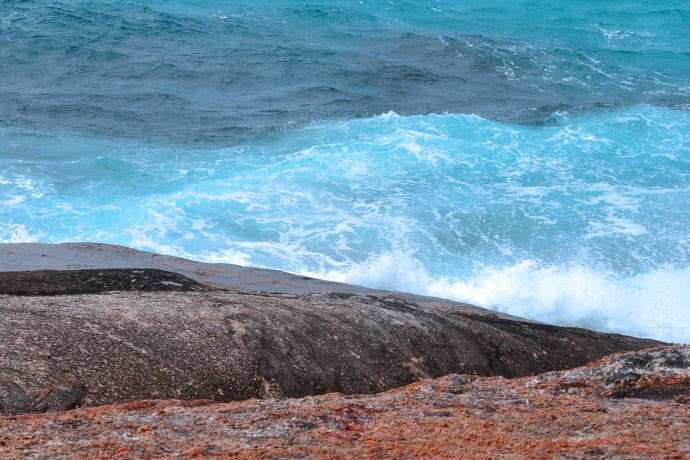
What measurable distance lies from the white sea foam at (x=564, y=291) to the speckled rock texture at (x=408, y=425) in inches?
231

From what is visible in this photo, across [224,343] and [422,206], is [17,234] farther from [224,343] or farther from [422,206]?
[224,343]

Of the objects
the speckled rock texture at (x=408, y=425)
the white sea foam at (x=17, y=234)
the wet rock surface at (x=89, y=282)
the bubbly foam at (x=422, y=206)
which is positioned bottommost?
the speckled rock texture at (x=408, y=425)

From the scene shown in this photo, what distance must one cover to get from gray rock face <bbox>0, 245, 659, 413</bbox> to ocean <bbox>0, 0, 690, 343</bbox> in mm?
4314

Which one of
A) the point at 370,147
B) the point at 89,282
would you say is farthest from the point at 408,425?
the point at 370,147

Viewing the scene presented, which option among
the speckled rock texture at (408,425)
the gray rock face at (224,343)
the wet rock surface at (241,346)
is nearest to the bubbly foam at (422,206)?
the gray rock face at (224,343)

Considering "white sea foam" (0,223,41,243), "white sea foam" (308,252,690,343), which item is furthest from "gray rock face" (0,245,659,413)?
"white sea foam" (0,223,41,243)

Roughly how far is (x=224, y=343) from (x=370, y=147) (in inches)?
483

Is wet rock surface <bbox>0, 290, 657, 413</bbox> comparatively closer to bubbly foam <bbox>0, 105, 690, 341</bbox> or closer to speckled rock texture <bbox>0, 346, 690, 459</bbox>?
speckled rock texture <bbox>0, 346, 690, 459</bbox>

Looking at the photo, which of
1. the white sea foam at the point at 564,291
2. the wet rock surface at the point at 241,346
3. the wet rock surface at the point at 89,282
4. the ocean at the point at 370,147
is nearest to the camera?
the wet rock surface at the point at 241,346

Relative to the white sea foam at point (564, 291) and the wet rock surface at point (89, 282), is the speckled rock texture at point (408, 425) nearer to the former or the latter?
the wet rock surface at point (89, 282)

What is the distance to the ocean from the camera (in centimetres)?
1237

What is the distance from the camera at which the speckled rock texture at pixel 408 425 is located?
12.1 ft

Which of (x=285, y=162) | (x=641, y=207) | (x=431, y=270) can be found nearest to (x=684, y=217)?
(x=641, y=207)

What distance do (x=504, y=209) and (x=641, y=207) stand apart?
2855 millimetres
